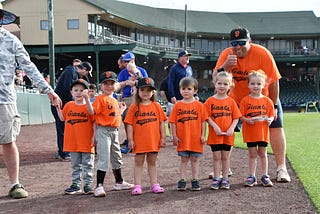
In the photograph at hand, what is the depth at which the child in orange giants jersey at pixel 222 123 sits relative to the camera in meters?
5.25

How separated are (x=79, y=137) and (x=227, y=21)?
46.7 meters

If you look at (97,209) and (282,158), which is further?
(282,158)

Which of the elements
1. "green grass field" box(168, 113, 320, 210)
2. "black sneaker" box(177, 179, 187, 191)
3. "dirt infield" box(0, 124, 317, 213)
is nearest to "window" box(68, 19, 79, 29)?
"green grass field" box(168, 113, 320, 210)

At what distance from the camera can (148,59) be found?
37656 millimetres

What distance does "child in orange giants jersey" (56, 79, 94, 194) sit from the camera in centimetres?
514

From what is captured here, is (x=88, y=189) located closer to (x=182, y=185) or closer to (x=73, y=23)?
(x=182, y=185)

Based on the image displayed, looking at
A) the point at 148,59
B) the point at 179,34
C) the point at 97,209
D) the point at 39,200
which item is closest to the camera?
the point at 97,209

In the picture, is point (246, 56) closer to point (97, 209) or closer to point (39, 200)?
point (97, 209)

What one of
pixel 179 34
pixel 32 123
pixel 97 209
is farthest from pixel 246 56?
pixel 179 34

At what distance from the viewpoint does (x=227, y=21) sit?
163 feet

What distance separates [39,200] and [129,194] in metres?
1.03

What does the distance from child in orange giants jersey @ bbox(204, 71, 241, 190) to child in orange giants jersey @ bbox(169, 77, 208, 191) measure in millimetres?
155

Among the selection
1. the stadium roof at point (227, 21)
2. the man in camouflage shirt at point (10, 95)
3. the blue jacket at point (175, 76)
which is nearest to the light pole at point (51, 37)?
the blue jacket at point (175, 76)

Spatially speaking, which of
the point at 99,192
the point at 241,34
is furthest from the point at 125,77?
the point at 99,192
